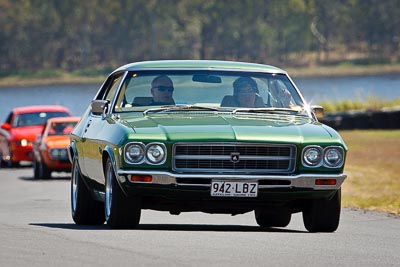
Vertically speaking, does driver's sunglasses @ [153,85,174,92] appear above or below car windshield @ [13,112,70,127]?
above

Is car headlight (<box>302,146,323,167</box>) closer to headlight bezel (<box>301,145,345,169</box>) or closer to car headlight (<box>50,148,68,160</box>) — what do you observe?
headlight bezel (<box>301,145,345,169</box>)

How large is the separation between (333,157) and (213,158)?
100 cm

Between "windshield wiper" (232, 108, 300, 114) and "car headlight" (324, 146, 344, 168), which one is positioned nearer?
"car headlight" (324, 146, 344, 168)

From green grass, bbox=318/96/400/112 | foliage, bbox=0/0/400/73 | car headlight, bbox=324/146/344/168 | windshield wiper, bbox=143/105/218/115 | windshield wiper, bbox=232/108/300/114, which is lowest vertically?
foliage, bbox=0/0/400/73

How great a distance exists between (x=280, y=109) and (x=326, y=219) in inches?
46.7

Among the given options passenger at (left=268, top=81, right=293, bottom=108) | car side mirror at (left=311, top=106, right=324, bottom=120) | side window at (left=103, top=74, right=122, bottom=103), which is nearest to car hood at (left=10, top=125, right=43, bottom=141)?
side window at (left=103, top=74, right=122, bottom=103)

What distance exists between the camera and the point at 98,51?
14700cm

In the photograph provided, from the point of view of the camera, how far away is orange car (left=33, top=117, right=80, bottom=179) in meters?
24.6

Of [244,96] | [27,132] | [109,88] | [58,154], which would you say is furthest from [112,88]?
[27,132]

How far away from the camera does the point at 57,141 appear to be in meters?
25.2

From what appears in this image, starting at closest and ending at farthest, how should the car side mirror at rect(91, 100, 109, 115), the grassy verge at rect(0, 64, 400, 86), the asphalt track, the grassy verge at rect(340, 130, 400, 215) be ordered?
the asphalt track < the car side mirror at rect(91, 100, 109, 115) < the grassy verge at rect(340, 130, 400, 215) < the grassy verge at rect(0, 64, 400, 86)

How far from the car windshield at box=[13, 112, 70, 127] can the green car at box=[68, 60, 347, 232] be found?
18.4 metres

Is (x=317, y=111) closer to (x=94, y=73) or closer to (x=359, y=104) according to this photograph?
(x=359, y=104)

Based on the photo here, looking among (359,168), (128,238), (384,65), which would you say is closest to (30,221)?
(128,238)
